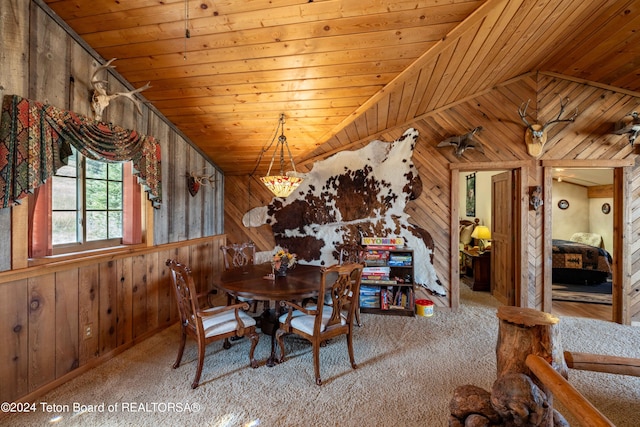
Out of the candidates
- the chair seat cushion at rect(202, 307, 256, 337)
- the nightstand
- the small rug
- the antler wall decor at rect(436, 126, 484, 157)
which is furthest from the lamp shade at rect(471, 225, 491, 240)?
the chair seat cushion at rect(202, 307, 256, 337)

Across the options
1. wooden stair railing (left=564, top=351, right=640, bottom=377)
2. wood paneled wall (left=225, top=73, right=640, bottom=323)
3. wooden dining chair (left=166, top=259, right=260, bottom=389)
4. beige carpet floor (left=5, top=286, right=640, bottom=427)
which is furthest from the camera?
wood paneled wall (left=225, top=73, right=640, bottom=323)

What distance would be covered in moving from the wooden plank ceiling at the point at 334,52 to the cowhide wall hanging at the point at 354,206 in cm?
55

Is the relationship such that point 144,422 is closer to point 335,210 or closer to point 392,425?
point 392,425

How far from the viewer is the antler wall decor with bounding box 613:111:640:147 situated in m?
3.27

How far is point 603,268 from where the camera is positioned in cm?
485

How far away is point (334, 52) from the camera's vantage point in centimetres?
254

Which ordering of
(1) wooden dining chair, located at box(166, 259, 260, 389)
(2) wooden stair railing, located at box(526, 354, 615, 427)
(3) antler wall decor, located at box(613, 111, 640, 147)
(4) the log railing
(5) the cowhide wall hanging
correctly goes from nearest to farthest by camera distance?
(2) wooden stair railing, located at box(526, 354, 615, 427) → (4) the log railing → (1) wooden dining chair, located at box(166, 259, 260, 389) → (3) antler wall decor, located at box(613, 111, 640, 147) → (5) the cowhide wall hanging

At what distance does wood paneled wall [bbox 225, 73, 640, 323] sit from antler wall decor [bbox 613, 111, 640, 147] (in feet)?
0.27

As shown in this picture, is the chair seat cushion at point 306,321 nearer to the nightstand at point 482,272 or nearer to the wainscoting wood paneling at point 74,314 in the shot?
the wainscoting wood paneling at point 74,314

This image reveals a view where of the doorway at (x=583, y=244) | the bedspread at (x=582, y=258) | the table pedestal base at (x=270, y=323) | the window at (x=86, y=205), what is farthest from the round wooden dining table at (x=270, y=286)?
the bedspread at (x=582, y=258)

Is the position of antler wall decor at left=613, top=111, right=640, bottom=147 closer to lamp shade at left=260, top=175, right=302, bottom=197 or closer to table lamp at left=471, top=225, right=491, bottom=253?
table lamp at left=471, top=225, right=491, bottom=253

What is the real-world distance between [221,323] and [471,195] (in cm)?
624

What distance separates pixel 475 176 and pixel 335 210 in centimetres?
401

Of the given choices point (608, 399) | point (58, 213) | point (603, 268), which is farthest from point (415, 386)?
point (603, 268)
